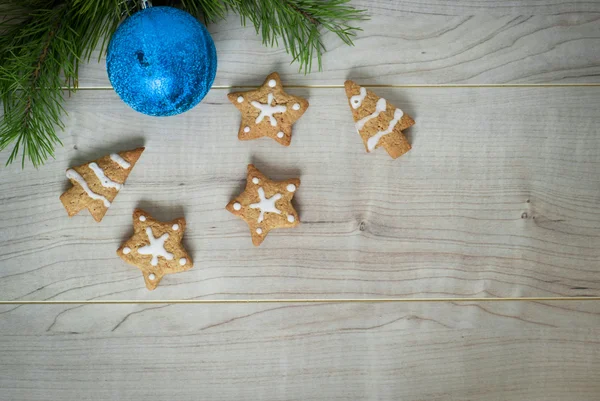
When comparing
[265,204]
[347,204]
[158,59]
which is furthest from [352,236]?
[158,59]

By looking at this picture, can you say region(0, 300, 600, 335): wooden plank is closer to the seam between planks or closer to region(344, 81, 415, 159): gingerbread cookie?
the seam between planks

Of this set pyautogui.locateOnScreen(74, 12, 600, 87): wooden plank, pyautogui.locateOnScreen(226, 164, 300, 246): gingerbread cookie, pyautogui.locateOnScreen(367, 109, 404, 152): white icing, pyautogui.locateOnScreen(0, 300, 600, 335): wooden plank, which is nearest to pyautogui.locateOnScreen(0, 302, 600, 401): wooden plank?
pyautogui.locateOnScreen(0, 300, 600, 335): wooden plank

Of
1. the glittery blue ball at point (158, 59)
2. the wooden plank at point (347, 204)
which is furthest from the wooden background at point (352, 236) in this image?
the glittery blue ball at point (158, 59)

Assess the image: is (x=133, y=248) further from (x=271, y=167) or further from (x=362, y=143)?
(x=362, y=143)

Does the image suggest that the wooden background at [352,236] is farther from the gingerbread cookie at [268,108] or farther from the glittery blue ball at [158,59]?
the glittery blue ball at [158,59]

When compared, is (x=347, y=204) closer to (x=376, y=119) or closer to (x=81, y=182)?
(x=376, y=119)

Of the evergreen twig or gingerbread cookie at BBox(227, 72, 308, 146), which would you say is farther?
gingerbread cookie at BBox(227, 72, 308, 146)
